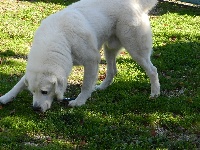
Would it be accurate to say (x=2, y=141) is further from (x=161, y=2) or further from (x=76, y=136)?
(x=161, y=2)

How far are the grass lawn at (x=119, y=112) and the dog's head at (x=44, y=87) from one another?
0.22 metres

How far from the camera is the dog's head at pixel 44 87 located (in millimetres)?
5871

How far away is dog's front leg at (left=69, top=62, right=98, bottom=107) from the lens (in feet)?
21.8

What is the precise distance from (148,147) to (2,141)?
1.84m

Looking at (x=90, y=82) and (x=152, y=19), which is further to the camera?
(x=152, y=19)

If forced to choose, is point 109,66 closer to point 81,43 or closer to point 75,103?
point 75,103

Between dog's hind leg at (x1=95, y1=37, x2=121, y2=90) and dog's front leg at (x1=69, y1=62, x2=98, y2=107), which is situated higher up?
dog's hind leg at (x1=95, y1=37, x2=121, y2=90)

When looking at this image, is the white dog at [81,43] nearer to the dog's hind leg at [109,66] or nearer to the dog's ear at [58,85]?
the dog's ear at [58,85]

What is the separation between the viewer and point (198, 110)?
6.76m

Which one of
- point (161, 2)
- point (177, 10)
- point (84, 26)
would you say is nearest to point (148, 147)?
point (84, 26)

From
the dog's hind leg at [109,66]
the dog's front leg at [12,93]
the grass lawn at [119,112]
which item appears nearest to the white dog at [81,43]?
the dog's front leg at [12,93]

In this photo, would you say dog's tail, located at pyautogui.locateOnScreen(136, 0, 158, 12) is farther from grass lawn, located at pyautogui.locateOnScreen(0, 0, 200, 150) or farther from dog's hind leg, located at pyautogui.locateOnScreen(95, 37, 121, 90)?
grass lawn, located at pyautogui.locateOnScreen(0, 0, 200, 150)

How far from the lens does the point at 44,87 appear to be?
19.3 ft

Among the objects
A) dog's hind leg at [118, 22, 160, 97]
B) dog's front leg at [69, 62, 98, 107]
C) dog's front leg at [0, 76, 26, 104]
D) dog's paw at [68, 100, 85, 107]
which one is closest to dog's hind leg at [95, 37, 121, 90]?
dog's hind leg at [118, 22, 160, 97]
